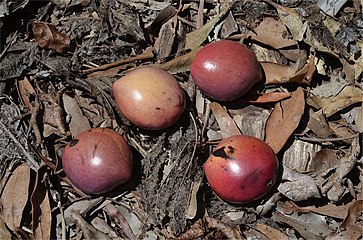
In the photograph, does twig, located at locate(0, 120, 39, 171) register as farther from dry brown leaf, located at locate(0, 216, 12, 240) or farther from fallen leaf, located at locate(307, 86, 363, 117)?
fallen leaf, located at locate(307, 86, 363, 117)

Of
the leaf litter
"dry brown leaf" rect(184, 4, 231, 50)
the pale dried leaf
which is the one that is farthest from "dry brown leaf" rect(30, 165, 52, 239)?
"dry brown leaf" rect(184, 4, 231, 50)

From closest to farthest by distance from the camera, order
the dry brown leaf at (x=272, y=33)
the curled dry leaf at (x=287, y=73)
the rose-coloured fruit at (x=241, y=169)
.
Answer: the rose-coloured fruit at (x=241, y=169), the curled dry leaf at (x=287, y=73), the dry brown leaf at (x=272, y=33)

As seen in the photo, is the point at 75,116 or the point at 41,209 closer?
the point at 41,209

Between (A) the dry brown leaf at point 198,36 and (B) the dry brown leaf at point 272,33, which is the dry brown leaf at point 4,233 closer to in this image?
(A) the dry brown leaf at point 198,36

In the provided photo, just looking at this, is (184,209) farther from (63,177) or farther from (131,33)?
(131,33)

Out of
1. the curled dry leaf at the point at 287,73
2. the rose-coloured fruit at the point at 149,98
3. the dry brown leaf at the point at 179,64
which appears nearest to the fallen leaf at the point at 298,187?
the curled dry leaf at the point at 287,73

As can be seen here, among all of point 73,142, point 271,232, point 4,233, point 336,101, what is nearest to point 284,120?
point 336,101

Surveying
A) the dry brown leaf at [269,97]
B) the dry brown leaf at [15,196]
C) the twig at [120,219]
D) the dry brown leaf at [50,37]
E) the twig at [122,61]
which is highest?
the dry brown leaf at [50,37]

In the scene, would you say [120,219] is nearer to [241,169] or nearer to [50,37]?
[241,169]
